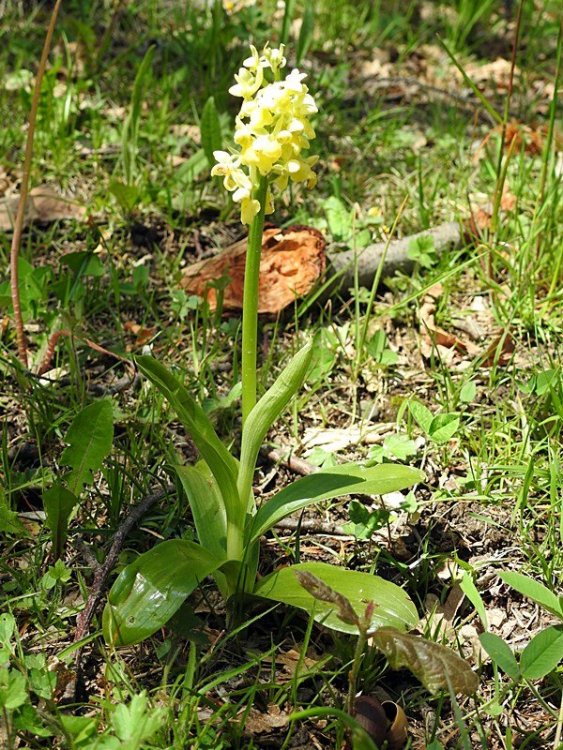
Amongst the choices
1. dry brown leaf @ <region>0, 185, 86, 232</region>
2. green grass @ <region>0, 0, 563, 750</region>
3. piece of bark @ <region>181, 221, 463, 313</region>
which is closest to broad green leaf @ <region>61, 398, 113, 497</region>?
green grass @ <region>0, 0, 563, 750</region>

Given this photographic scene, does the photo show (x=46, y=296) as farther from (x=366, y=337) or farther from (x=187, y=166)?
(x=366, y=337)

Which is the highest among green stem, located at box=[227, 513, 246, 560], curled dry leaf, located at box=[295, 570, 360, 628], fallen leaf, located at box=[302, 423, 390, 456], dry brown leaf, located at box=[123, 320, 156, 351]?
curled dry leaf, located at box=[295, 570, 360, 628]

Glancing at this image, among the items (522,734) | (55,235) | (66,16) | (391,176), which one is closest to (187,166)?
(55,235)

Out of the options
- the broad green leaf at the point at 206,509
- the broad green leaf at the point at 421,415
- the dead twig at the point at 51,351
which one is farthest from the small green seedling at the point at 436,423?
the dead twig at the point at 51,351

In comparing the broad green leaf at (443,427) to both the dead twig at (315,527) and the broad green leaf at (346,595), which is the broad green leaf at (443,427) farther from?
the broad green leaf at (346,595)

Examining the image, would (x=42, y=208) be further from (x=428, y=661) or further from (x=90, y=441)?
(x=428, y=661)

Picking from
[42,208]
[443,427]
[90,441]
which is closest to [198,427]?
[90,441]

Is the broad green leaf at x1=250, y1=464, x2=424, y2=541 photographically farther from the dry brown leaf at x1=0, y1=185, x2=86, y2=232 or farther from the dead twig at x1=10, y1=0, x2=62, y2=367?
the dry brown leaf at x1=0, y1=185, x2=86, y2=232
